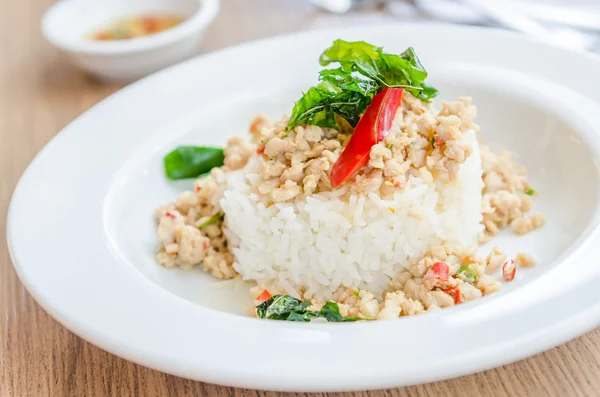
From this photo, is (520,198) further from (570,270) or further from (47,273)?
(47,273)

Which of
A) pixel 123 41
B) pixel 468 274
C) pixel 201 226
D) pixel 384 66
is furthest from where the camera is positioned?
pixel 123 41

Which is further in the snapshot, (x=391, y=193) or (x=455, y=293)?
(x=391, y=193)

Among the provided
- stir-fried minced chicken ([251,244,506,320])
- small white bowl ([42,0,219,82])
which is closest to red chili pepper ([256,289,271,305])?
stir-fried minced chicken ([251,244,506,320])

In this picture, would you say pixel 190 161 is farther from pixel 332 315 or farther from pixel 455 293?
pixel 455 293

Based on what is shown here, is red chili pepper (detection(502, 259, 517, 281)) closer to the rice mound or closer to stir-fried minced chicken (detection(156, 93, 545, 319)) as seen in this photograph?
stir-fried minced chicken (detection(156, 93, 545, 319))

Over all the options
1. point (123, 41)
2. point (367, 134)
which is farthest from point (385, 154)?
point (123, 41)

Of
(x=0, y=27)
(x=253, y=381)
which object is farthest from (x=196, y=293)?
(x=0, y=27)
